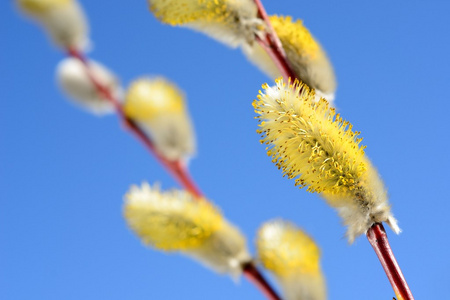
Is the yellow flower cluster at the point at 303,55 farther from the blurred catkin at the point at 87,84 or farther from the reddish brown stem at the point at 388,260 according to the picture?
the blurred catkin at the point at 87,84

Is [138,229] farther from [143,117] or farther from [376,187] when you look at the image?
[376,187]

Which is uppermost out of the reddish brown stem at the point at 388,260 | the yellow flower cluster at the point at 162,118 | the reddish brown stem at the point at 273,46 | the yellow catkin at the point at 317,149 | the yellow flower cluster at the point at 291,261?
the reddish brown stem at the point at 273,46

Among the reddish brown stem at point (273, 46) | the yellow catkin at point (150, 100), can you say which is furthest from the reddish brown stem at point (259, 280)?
the reddish brown stem at point (273, 46)

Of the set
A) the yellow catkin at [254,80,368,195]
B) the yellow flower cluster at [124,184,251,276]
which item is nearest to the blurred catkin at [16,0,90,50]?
the yellow flower cluster at [124,184,251,276]

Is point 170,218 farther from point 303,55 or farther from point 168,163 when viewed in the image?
point 303,55

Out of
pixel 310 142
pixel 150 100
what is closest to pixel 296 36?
pixel 310 142

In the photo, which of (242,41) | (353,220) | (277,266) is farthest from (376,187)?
(277,266)

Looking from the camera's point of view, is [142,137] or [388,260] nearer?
[142,137]
